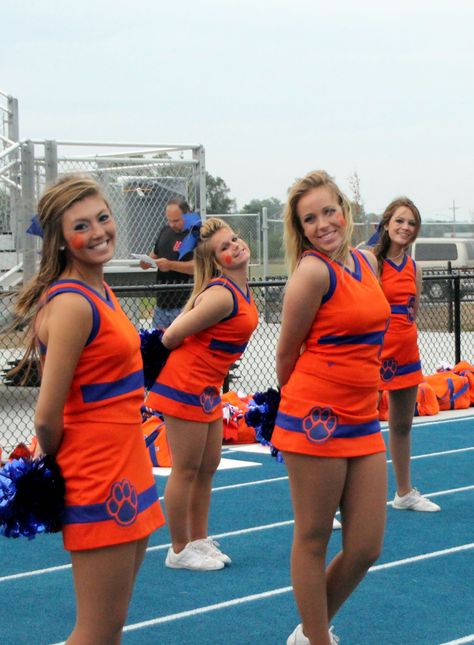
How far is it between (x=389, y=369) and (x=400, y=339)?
0.20m

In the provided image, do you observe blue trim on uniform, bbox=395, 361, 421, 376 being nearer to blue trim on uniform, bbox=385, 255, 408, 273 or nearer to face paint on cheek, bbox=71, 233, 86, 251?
blue trim on uniform, bbox=385, 255, 408, 273

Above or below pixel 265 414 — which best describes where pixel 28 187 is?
above

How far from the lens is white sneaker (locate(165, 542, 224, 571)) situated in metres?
5.44

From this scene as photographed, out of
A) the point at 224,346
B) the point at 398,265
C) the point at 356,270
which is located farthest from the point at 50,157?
the point at 356,270

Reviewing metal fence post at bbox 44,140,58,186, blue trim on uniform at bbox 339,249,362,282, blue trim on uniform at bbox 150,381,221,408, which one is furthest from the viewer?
metal fence post at bbox 44,140,58,186

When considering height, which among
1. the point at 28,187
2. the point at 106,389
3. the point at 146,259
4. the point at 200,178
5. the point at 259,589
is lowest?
the point at 259,589

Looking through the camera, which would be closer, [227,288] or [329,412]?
[329,412]

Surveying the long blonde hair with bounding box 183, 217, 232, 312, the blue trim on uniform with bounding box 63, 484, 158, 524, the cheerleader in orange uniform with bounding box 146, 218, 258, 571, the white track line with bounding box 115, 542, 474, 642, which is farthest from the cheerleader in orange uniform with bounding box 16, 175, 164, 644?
the long blonde hair with bounding box 183, 217, 232, 312

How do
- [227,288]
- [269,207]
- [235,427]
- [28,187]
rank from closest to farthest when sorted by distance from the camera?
[227,288] → [235,427] → [28,187] → [269,207]

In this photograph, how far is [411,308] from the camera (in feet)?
22.3

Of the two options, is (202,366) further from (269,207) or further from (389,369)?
(269,207)

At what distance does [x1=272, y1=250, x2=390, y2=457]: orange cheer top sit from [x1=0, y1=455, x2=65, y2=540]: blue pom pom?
103 centimetres

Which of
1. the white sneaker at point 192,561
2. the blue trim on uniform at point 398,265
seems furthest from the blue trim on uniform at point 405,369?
the white sneaker at point 192,561

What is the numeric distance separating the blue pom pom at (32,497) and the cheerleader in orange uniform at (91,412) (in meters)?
0.03
